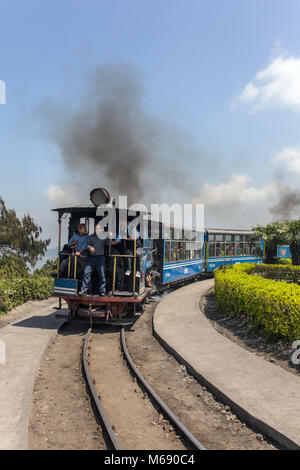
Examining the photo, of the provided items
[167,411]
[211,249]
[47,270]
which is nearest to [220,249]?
[211,249]

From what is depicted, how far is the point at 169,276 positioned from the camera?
1577 cm

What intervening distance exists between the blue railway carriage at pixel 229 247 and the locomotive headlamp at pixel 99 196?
1250 cm

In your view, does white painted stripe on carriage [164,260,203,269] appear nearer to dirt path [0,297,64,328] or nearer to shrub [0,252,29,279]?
dirt path [0,297,64,328]

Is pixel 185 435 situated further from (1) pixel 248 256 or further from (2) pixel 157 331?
(1) pixel 248 256

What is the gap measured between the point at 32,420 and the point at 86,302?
495 centimetres

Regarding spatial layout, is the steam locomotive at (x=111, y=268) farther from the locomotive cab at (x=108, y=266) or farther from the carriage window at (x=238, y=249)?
the carriage window at (x=238, y=249)

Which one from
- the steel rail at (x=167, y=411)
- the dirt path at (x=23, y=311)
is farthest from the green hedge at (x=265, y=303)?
the dirt path at (x=23, y=311)

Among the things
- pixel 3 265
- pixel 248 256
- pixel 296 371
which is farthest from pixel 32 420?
pixel 248 256

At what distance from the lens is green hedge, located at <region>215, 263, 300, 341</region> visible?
8055 millimetres

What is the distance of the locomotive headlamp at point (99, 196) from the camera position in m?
10.4

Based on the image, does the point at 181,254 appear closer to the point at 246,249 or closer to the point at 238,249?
the point at 238,249

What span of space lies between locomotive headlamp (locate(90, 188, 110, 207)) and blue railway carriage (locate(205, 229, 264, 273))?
12.5m

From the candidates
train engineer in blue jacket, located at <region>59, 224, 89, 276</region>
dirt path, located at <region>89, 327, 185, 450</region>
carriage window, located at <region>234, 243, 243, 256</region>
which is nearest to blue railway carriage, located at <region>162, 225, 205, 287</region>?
carriage window, located at <region>234, 243, 243, 256</region>

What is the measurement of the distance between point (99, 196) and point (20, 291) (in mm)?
5867
